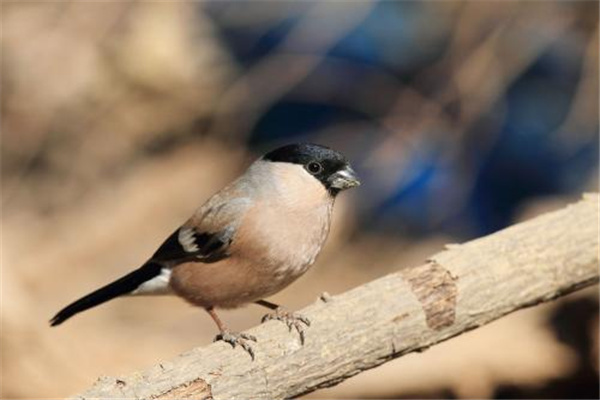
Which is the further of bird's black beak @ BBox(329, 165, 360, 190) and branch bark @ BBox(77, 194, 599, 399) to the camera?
bird's black beak @ BBox(329, 165, 360, 190)

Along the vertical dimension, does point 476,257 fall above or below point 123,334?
below

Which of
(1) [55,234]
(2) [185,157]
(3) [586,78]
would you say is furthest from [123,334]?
(3) [586,78]

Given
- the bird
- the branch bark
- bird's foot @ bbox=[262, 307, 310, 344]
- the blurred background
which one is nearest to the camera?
the branch bark

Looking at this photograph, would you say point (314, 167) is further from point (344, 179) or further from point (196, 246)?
point (196, 246)

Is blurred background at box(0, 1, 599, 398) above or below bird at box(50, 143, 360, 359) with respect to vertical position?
above

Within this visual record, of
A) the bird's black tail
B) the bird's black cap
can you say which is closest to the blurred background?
the bird's black tail

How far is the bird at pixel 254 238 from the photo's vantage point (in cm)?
245

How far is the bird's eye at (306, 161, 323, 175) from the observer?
250cm

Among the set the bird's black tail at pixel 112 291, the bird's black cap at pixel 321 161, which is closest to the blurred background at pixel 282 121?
the bird's black tail at pixel 112 291

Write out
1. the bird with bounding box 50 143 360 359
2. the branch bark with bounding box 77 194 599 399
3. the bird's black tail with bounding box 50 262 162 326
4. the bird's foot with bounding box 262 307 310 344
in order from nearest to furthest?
the branch bark with bounding box 77 194 599 399, the bird's foot with bounding box 262 307 310 344, the bird with bounding box 50 143 360 359, the bird's black tail with bounding box 50 262 162 326

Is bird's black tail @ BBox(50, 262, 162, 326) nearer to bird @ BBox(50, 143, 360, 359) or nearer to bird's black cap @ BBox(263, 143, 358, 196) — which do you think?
bird @ BBox(50, 143, 360, 359)

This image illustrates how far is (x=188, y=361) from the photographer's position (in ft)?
7.01

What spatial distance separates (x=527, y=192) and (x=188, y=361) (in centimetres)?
277

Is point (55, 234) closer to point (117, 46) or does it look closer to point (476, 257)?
point (117, 46)
